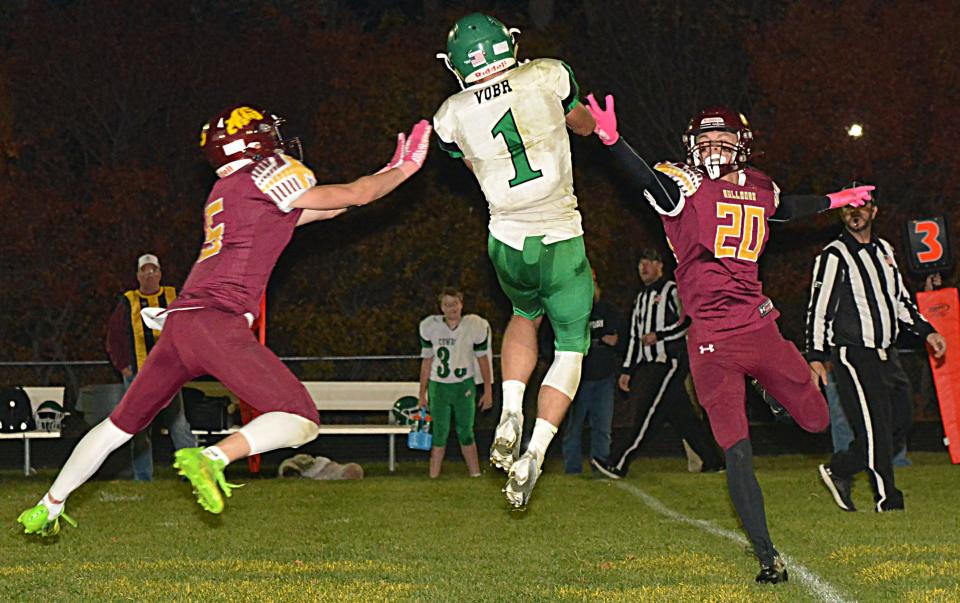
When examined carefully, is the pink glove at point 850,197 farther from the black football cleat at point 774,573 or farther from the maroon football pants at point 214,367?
the maroon football pants at point 214,367

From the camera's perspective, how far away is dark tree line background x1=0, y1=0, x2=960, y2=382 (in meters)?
21.5

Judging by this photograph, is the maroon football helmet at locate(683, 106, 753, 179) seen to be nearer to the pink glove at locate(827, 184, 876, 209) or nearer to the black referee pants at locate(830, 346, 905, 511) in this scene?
the pink glove at locate(827, 184, 876, 209)

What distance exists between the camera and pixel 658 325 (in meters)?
13.5

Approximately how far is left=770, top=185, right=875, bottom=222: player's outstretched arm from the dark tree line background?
1215 centimetres

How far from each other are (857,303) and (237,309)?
499 centimetres

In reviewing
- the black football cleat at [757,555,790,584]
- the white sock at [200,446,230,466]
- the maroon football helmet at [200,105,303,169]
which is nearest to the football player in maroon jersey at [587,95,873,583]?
the black football cleat at [757,555,790,584]

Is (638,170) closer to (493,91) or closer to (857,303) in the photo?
(493,91)

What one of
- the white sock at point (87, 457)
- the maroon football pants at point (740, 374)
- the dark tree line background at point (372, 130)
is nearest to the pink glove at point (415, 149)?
the maroon football pants at point (740, 374)

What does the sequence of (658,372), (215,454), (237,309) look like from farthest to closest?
(658,372) < (237,309) < (215,454)

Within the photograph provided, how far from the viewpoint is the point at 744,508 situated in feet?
21.6

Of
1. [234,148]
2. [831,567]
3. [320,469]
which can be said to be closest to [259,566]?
[234,148]

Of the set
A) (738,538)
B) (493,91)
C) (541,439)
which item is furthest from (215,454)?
(738,538)

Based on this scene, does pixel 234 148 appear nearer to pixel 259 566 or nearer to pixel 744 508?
pixel 259 566

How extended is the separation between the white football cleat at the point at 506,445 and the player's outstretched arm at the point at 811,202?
1.71m
